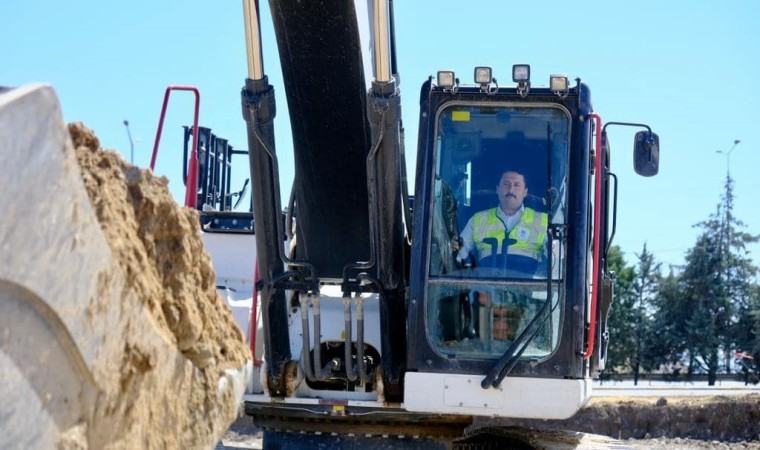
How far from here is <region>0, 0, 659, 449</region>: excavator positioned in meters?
5.89

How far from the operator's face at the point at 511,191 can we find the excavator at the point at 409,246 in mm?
37

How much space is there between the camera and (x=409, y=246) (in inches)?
255

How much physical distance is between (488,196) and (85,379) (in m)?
3.77

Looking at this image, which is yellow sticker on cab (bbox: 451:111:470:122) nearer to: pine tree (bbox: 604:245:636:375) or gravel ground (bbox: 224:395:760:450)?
gravel ground (bbox: 224:395:760:450)

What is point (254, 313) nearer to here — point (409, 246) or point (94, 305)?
point (409, 246)

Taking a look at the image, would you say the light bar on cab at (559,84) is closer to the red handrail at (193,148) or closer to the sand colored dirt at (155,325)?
the red handrail at (193,148)

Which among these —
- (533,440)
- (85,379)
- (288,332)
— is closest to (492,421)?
(533,440)

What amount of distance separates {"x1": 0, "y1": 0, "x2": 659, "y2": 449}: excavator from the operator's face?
1.4 inches

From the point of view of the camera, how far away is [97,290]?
2.54 m

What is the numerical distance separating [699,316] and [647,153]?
28246 mm

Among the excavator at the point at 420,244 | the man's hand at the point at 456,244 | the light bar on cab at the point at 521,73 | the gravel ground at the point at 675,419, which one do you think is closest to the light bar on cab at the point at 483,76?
the excavator at the point at 420,244

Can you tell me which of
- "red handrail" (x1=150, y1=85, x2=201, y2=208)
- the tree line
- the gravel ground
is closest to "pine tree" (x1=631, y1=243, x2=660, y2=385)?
the tree line

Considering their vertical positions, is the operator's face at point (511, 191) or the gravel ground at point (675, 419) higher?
the operator's face at point (511, 191)

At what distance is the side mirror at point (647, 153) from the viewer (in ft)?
20.9
